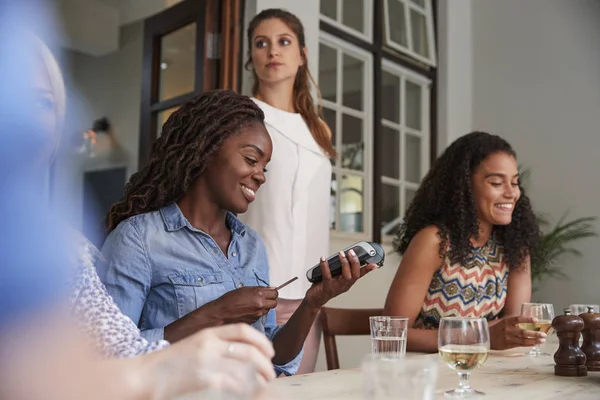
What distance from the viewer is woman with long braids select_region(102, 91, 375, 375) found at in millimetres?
1384

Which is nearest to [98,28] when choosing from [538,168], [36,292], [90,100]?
[90,100]

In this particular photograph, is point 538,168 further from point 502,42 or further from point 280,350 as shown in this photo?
point 280,350

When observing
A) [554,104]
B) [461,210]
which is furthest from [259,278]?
[554,104]

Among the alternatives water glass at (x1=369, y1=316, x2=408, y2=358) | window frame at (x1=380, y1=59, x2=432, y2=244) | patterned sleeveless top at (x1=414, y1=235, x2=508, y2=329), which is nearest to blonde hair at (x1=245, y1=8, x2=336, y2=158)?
patterned sleeveless top at (x1=414, y1=235, x2=508, y2=329)

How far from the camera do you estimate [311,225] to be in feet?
7.49

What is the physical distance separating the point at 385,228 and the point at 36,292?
3877mm

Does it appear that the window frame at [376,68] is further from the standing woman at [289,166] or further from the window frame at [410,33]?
the standing woman at [289,166]

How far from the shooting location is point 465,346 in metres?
1.16

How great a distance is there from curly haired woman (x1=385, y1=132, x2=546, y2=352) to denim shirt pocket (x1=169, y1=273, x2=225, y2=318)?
0.71 metres

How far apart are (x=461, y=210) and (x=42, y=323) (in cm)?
175

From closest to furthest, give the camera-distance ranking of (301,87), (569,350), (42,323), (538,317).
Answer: (42,323), (569,350), (538,317), (301,87)

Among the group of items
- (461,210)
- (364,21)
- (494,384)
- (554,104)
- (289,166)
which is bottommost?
(494,384)

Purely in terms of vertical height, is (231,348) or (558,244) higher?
(558,244)

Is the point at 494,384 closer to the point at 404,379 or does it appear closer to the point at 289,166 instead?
the point at 404,379
